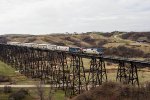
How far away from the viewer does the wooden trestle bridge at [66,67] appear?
40.8m

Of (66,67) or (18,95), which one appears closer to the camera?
(18,95)

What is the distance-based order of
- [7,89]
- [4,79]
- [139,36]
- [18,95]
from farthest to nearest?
1. [139,36]
2. [4,79]
3. [7,89]
4. [18,95]

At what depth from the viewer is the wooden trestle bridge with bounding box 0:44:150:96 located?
40.8m

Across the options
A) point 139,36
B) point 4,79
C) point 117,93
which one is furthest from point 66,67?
point 139,36

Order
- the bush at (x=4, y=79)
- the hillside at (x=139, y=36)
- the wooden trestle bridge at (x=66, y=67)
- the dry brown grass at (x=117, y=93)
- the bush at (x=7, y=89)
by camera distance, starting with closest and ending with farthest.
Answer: the dry brown grass at (x=117, y=93), the wooden trestle bridge at (x=66, y=67), the bush at (x=7, y=89), the bush at (x=4, y=79), the hillside at (x=139, y=36)

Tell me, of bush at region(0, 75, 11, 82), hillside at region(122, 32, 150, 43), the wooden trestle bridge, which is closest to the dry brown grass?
the wooden trestle bridge

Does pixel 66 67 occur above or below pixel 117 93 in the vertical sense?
below

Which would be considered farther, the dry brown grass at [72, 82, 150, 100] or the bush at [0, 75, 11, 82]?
the bush at [0, 75, 11, 82]

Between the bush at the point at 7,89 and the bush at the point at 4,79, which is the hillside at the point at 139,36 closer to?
the bush at the point at 4,79

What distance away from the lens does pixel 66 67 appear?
6850 centimetres

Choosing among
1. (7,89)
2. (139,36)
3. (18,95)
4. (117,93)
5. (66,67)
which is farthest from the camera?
(139,36)

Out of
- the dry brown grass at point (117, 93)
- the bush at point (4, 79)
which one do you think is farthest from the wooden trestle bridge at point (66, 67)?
the bush at point (4, 79)

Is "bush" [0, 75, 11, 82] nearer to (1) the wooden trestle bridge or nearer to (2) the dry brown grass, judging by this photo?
(1) the wooden trestle bridge

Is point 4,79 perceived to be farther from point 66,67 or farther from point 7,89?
point 66,67
